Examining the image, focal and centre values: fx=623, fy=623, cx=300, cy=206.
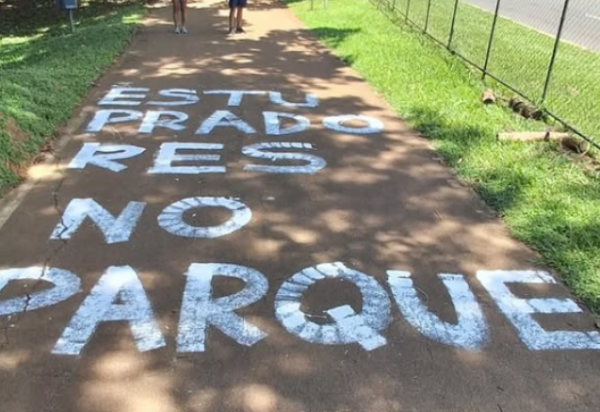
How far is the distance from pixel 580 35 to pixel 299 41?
529 centimetres

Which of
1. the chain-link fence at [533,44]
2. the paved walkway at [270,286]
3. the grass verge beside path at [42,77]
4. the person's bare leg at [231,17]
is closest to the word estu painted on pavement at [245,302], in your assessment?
the paved walkway at [270,286]

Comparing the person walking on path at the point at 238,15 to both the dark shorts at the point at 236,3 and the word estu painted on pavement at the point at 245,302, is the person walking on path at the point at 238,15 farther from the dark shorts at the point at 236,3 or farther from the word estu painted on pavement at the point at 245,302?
the word estu painted on pavement at the point at 245,302

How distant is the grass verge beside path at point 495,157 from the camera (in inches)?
159

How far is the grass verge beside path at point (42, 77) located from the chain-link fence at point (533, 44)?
16.3 feet

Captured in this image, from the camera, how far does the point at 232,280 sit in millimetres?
3578

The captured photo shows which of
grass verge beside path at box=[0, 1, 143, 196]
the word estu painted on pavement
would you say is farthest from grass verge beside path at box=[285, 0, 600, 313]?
grass verge beside path at box=[0, 1, 143, 196]

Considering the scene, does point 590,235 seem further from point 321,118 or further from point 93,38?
point 93,38

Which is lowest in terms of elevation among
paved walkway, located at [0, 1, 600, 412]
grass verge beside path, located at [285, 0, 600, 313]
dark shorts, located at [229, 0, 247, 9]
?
paved walkway, located at [0, 1, 600, 412]

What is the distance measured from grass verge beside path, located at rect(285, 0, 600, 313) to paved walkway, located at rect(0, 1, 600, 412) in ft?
0.59

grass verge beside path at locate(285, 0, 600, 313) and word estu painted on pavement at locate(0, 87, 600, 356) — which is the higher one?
grass verge beside path at locate(285, 0, 600, 313)

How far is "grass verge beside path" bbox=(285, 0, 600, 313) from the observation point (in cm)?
404

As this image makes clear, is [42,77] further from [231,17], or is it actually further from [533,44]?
[533,44]

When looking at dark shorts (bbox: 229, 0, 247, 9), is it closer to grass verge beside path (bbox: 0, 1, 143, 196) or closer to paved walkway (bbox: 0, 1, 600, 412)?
grass verge beside path (bbox: 0, 1, 143, 196)

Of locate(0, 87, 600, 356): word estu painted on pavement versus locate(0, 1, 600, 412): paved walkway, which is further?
locate(0, 87, 600, 356): word estu painted on pavement
